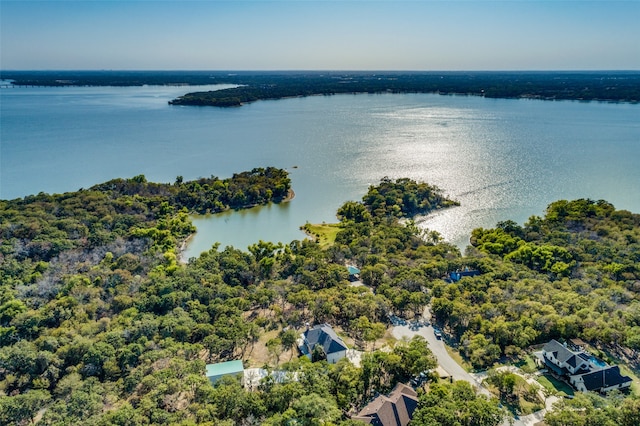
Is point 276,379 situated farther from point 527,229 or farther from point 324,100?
point 324,100

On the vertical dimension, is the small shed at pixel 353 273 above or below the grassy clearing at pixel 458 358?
above

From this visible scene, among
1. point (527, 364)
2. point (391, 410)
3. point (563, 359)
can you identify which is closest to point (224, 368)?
point (391, 410)

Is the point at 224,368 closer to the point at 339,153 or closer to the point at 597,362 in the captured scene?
the point at 597,362

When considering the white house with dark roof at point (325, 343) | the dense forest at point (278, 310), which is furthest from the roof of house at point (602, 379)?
the white house with dark roof at point (325, 343)

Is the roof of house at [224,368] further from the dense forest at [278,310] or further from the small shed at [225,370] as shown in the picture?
the dense forest at [278,310]

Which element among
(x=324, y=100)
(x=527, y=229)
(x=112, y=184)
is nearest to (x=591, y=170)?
(x=527, y=229)

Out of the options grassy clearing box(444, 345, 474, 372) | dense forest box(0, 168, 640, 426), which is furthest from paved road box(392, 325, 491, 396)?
dense forest box(0, 168, 640, 426)

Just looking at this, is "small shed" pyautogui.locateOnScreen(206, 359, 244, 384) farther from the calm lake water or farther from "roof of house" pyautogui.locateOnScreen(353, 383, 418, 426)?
the calm lake water

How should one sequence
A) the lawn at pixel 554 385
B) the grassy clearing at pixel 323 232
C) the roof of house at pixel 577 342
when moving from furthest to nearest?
1. the grassy clearing at pixel 323 232
2. the roof of house at pixel 577 342
3. the lawn at pixel 554 385
